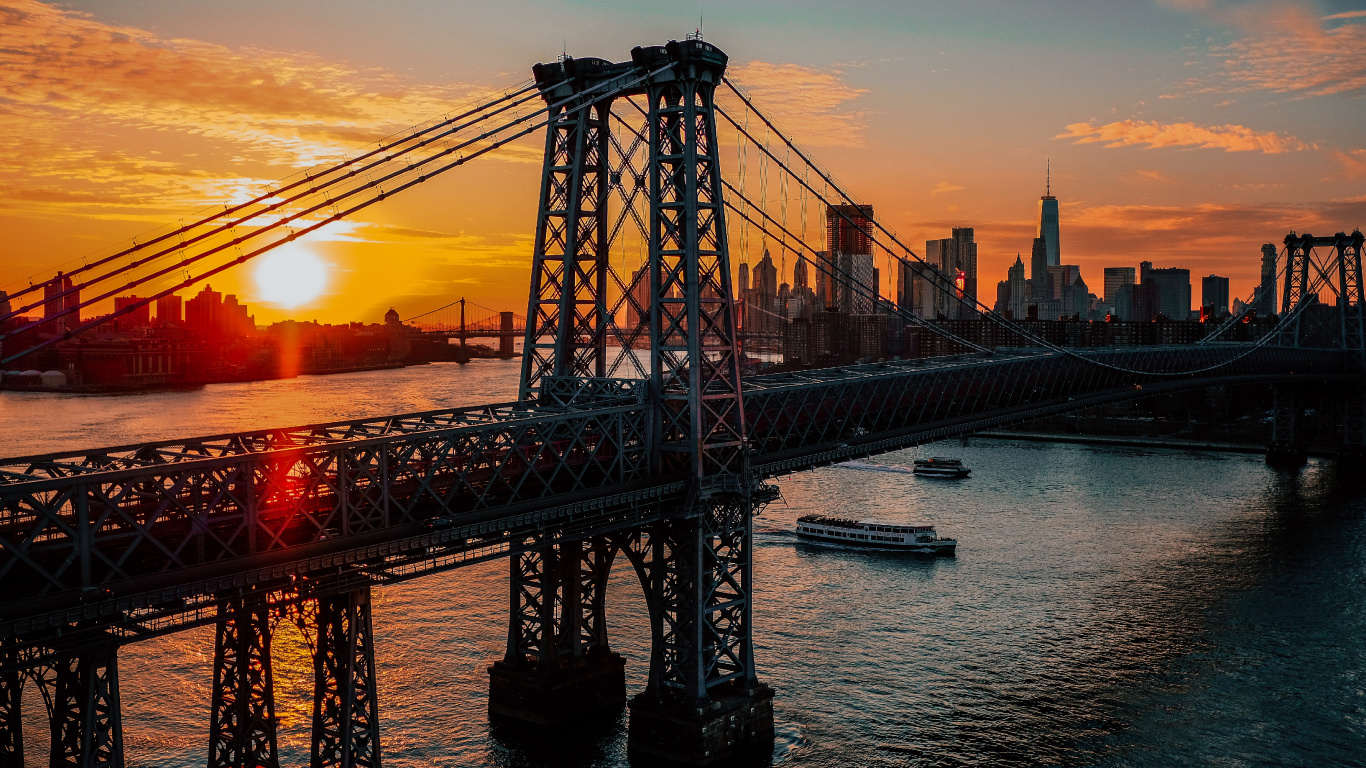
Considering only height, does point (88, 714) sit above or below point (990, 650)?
above

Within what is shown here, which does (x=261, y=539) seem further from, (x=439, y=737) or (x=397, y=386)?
(x=397, y=386)

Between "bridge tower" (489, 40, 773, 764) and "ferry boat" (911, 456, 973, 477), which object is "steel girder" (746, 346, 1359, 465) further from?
"ferry boat" (911, 456, 973, 477)

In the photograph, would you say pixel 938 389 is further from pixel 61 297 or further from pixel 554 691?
pixel 61 297

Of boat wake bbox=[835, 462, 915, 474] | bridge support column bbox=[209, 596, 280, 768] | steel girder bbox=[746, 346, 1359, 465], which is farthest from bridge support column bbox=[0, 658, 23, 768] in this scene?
boat wake bbox=[835, 462, 915, 474]

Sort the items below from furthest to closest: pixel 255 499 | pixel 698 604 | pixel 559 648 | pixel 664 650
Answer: pixel 559 648
pixel 664 650
pixel 698 604
pixel 255 499

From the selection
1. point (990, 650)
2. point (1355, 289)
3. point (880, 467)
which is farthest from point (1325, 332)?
point (990, 650)

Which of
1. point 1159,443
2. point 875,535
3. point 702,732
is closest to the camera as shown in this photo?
point 702,732
